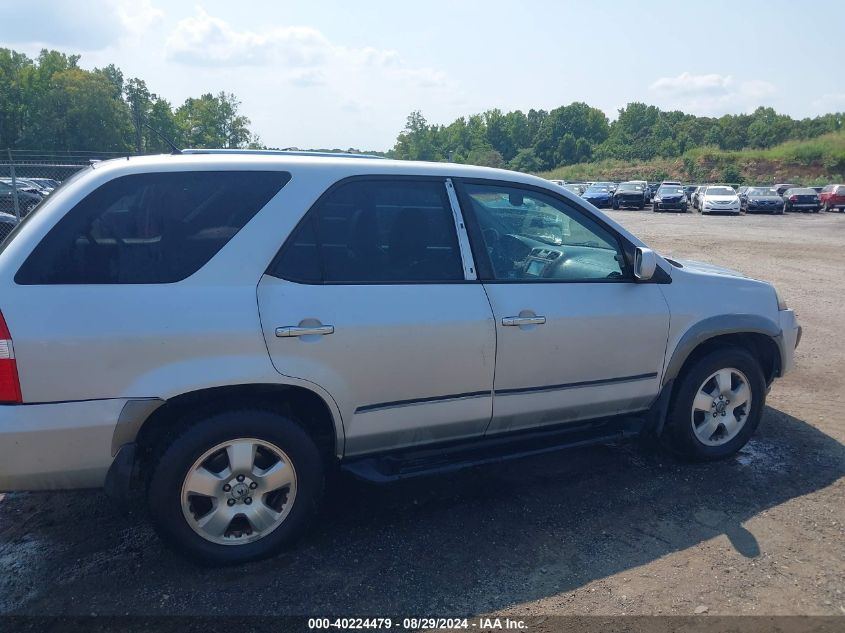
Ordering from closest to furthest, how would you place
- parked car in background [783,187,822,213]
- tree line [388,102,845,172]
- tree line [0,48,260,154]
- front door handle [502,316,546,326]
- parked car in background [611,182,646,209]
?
front door handle [502,316,546,326], tree line [0,48,260,154], parked car in background [783,187,822,213], parked car in background [611,182,646,209], tree line [388,102,845,172]

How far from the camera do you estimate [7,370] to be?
8.93 ft

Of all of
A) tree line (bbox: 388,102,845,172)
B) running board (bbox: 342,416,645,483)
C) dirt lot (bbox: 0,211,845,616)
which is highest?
tree line (bbox: 388,102,845,172)

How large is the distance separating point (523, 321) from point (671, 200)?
38.5 metres

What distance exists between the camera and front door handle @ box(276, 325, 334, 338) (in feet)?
10.1

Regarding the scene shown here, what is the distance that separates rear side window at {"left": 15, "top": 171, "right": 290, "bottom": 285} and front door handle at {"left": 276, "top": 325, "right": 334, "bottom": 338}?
474 mm

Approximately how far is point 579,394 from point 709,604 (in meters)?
1.28

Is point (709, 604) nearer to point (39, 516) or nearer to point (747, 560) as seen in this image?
point (747, 560)

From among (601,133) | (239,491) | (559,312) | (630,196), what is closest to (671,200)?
(630,196)

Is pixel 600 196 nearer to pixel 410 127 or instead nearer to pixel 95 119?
pixel 95 119

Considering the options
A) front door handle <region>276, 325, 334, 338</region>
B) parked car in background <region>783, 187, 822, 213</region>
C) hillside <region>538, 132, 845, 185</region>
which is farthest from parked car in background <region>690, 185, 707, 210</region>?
front door handle <region>276, 325, 334, 338</region>

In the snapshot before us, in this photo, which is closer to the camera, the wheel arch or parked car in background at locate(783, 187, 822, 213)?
the wheel arch

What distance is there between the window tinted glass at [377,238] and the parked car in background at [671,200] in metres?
38.4

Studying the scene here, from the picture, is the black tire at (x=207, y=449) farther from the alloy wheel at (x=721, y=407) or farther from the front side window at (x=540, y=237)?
the alloy wheel at (x=721, y=407)

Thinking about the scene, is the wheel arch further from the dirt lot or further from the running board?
the dirt lot
